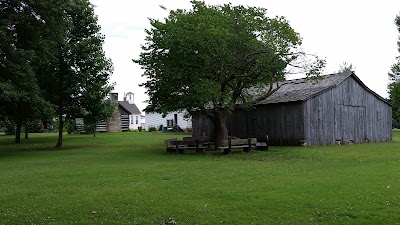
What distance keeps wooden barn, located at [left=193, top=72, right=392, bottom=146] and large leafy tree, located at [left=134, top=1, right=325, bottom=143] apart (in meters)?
5.26

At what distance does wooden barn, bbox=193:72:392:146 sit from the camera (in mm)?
31562

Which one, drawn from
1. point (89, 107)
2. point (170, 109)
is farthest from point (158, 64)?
point (89, 107)

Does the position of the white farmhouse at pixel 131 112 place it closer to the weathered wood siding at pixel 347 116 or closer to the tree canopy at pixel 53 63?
the tree canopy at pixel 53 63

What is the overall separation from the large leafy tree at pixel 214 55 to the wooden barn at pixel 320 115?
526 cm

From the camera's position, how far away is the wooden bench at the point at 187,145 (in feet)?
84.0

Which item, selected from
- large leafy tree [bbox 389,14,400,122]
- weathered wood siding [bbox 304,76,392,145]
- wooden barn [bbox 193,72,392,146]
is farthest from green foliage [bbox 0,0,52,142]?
large leafy tree [bbox 389,14,400,122]

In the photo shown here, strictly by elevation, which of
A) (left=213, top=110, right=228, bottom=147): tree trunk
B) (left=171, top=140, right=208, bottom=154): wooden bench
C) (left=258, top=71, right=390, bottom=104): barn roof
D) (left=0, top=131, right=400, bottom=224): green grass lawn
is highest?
(left=258, top=71, right=390, bottom=104): barn roof

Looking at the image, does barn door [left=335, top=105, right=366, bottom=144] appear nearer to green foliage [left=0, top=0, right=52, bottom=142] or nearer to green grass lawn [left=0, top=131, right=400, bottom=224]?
green grass lawn [left=0, top=131, right=400, bottom=224]

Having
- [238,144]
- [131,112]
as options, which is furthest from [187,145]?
[131,112]

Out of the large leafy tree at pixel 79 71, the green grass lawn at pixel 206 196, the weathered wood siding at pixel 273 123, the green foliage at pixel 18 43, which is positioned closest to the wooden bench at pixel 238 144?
the weathered wood siding at pixel 273 123

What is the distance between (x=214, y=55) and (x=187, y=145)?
571 cm

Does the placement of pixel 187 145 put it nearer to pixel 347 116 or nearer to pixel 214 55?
pixel 214 55

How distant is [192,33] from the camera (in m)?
24.8

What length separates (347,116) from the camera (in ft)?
113
